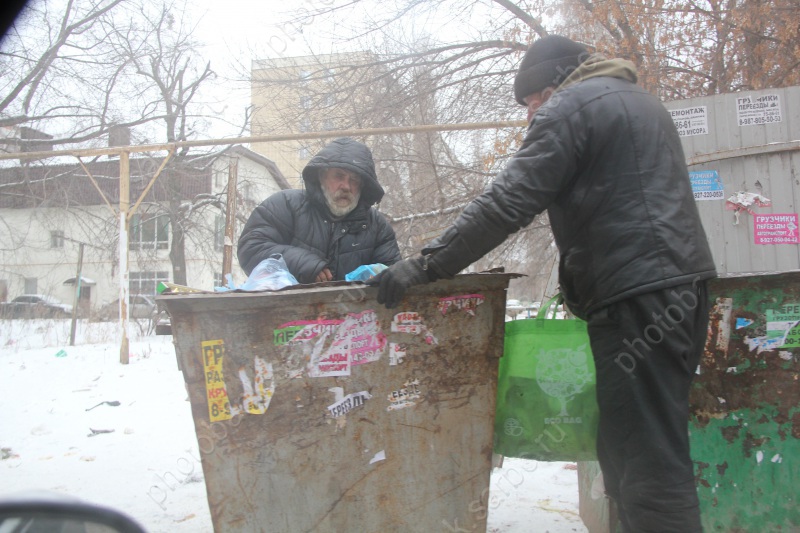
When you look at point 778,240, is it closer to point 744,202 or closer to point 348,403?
point 744,202

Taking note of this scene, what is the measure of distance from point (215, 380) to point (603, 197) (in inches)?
56.1

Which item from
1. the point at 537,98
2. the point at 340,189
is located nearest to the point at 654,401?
the point at 537,98

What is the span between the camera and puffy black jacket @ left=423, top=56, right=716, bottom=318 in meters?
1.85

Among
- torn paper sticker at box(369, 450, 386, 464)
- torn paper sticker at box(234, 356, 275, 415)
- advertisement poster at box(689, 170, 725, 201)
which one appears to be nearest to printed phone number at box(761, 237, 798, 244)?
advertisement poster at box(689, 170, 725, 201)

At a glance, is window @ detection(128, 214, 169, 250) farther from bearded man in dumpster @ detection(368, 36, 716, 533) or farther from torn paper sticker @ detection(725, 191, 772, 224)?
bearded man in dumpster @ detection(368, 36, 716, 533)

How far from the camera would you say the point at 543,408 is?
7.86 ft

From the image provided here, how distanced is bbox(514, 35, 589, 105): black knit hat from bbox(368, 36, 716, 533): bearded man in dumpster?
169mm

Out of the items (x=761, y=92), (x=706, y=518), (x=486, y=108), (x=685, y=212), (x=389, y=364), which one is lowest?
(x=706, y=518)

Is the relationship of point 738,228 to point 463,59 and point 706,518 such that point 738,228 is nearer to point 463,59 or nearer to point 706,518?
point 706,518

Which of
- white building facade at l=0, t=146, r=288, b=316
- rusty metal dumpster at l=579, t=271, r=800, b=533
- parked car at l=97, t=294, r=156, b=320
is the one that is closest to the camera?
rusty metal dumpster at l=579, t=271, r=800, b=533

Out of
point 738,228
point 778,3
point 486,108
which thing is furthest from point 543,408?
point 486,108

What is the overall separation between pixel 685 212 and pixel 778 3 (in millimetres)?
5850

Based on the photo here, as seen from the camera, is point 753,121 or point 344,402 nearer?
point 344,402

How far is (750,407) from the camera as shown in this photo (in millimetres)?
2389
